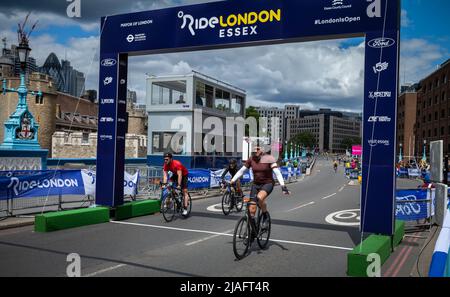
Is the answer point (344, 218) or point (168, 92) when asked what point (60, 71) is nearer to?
point (168, 92)

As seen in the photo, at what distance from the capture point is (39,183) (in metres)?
11.9

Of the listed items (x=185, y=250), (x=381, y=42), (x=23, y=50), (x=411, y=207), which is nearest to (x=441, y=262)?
(x=185, y=250)

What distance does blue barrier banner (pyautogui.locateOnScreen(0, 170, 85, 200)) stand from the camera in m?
11.0

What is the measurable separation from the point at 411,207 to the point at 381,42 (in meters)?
5.52

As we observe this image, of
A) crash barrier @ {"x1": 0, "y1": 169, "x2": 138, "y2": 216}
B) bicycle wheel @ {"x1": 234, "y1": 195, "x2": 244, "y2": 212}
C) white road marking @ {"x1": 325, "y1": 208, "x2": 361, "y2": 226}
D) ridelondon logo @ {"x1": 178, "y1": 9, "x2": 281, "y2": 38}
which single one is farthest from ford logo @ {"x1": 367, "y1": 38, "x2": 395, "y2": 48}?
crash barrier @ {"x1": 0, "y1": 169, "x2": 138, "y2": 216}

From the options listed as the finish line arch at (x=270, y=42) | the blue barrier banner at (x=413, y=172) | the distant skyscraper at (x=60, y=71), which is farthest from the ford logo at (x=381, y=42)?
the distant skyscraper at (x=60, y=71)

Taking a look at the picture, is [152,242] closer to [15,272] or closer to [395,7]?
[15,272]

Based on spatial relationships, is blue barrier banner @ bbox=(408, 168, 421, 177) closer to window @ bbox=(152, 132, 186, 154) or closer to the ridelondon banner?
window @ bbox=(152, 132, 186, 154)

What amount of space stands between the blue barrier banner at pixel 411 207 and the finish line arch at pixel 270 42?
3.55 meters

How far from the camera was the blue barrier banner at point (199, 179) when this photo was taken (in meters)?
20.1

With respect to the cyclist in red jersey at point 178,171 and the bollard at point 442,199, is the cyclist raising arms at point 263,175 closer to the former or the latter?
the bollard at point 442,199

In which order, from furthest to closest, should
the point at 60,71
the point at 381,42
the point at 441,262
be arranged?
the point at 60,71 < the point at 381,42 < the point at 441,262
